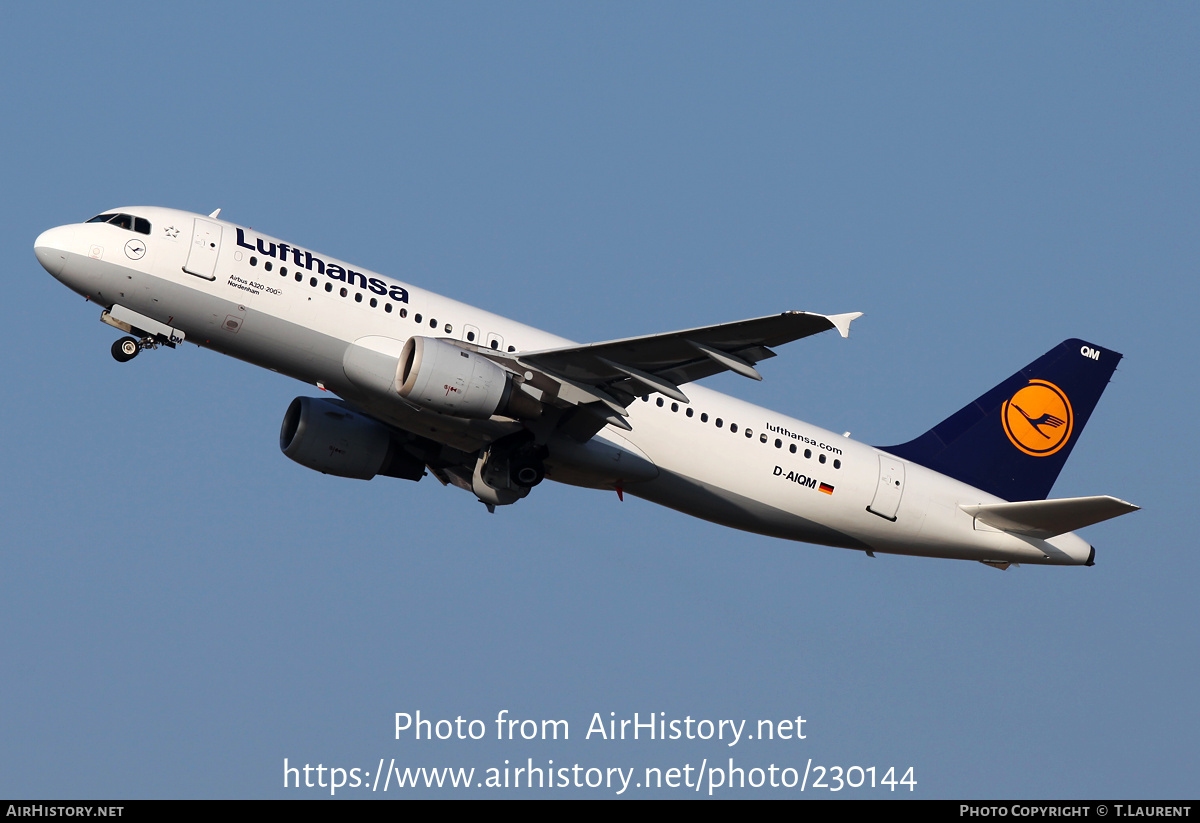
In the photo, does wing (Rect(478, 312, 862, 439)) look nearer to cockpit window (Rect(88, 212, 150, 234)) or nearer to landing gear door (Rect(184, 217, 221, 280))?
landing gear door (Rect(184, 217, 221, 280))

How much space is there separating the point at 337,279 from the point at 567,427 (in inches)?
240

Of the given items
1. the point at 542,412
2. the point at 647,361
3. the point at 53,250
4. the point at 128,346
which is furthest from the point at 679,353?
the point at 53,250

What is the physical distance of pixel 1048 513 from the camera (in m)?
33.2

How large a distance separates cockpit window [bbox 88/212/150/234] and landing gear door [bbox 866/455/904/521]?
18175 millimetres

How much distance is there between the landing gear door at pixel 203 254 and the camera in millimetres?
29859

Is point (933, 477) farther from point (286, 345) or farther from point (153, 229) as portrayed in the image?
point (153, 229)

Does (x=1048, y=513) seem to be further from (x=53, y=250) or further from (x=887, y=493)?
(x=53, y=250)

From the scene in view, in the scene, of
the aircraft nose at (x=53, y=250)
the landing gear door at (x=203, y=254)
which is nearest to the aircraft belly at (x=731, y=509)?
the landing gear door at (x=203, y=254)

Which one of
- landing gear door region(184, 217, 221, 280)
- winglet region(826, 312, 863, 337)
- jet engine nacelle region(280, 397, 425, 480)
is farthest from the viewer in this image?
jet engine nacelle region(280, 397, 425, 480)

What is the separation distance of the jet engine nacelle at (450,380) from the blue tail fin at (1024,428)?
458 inches

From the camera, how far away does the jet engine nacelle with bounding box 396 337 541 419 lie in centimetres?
2886

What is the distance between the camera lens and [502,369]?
98.2ft

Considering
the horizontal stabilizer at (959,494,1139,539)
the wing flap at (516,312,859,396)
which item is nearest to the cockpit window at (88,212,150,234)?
the wing flap at (516,312,859,396)

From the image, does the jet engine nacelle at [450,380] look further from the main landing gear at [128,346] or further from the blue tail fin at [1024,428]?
the blue tail fin at [1024,428]
